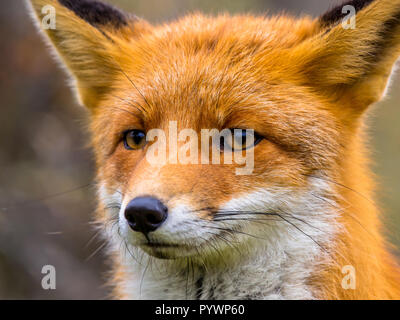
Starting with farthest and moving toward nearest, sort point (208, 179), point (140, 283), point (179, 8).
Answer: point (179, 8), point (140, 283), point (208, 179)

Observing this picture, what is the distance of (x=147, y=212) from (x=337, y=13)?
2.49 meters

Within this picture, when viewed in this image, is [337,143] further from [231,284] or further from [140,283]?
[140,283]

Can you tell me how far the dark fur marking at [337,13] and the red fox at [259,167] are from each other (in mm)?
13

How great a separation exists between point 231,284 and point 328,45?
7.16ft

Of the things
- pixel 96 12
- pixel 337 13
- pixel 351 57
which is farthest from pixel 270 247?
pixel 96 12

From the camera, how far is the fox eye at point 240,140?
14.4 ft

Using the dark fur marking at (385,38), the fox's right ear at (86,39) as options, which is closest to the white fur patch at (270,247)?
the dark fur marking at (385,38)

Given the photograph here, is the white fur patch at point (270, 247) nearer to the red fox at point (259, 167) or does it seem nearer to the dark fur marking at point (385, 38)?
the red fox at point (259, 167)

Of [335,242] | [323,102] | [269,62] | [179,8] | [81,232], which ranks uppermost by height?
[179,8]

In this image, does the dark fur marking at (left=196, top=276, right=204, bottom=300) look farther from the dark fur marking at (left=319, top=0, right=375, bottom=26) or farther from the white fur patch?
the dark fur marking at (left=319, top=0, right=375, bottom=26)

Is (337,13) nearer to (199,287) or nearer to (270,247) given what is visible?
(270,247)

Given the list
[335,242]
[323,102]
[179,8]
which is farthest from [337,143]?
[179,8]

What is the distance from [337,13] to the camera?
4.86 metres
